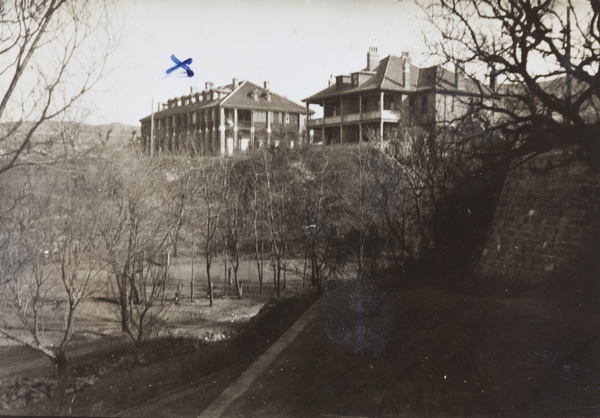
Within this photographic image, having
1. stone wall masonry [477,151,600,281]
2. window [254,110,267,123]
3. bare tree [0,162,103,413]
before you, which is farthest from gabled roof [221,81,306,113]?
stone wall masonry [477,151,600,281]

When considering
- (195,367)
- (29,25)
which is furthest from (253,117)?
(29,25)

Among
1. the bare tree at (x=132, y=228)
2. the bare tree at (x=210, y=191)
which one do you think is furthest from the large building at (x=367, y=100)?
the bare tree at (x=132, y=228)

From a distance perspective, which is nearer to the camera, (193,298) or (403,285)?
(403,285)

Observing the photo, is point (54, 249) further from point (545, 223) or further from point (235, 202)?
point (545, 223)

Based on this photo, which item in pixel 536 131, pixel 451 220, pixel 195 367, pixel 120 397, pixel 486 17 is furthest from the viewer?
pixel 195 367

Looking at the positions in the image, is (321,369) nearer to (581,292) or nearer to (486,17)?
(581,292)

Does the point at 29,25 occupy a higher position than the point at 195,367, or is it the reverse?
the point at 29,25
